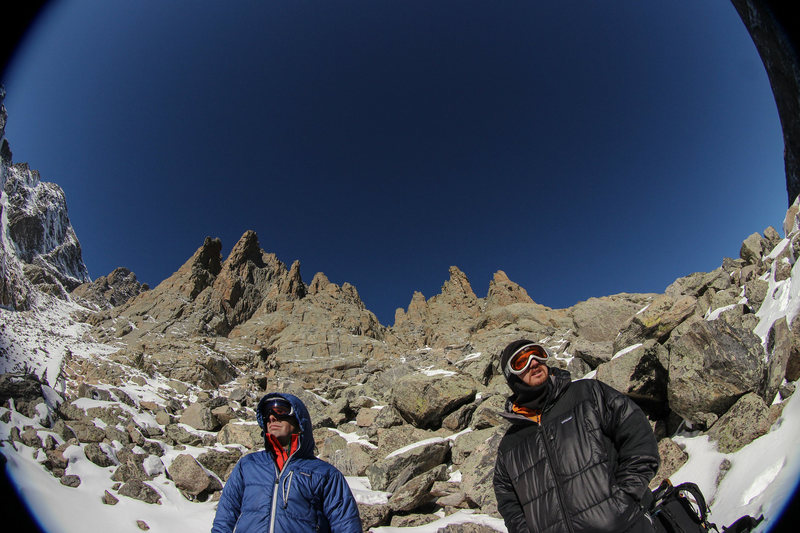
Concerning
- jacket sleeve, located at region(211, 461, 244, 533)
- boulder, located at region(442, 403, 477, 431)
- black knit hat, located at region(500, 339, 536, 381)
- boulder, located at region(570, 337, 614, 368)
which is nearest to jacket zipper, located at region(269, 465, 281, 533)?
jacket sleeve, located at region(211, 461, 244, 533)

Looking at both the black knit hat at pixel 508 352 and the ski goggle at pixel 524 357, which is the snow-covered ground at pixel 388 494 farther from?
the black knit hat at pixel 508 352

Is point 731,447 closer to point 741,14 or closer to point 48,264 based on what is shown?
point 741,14

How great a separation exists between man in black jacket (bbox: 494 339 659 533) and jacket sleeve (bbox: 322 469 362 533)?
155 cm

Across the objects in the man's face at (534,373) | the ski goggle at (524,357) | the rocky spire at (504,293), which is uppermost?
the rocky spire at (504,293)

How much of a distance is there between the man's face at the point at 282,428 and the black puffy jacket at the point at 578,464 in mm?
2359

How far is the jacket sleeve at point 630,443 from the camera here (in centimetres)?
257

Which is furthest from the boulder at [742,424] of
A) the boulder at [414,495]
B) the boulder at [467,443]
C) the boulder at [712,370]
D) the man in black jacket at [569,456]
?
the boulder at [467,443]

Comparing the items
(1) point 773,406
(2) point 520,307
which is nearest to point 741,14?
(1) point 773,406

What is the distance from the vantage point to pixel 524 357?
131 inches

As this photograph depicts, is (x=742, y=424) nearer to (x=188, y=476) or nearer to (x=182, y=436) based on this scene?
(x=188, y=476)

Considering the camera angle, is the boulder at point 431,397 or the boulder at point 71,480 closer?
the boulder at point 71,480

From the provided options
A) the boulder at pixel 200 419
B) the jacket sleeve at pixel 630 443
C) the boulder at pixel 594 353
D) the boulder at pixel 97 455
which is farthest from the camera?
the boulder at pixel 200 419

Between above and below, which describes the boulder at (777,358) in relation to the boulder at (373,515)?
above

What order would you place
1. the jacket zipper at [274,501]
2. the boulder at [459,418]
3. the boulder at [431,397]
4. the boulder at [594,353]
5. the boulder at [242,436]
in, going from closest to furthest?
the jacket zipper at [274,501] < the boulder at [594,353] < the boulder at [459,418] < the boulder at [242,436] < the boulder at [431,397]
